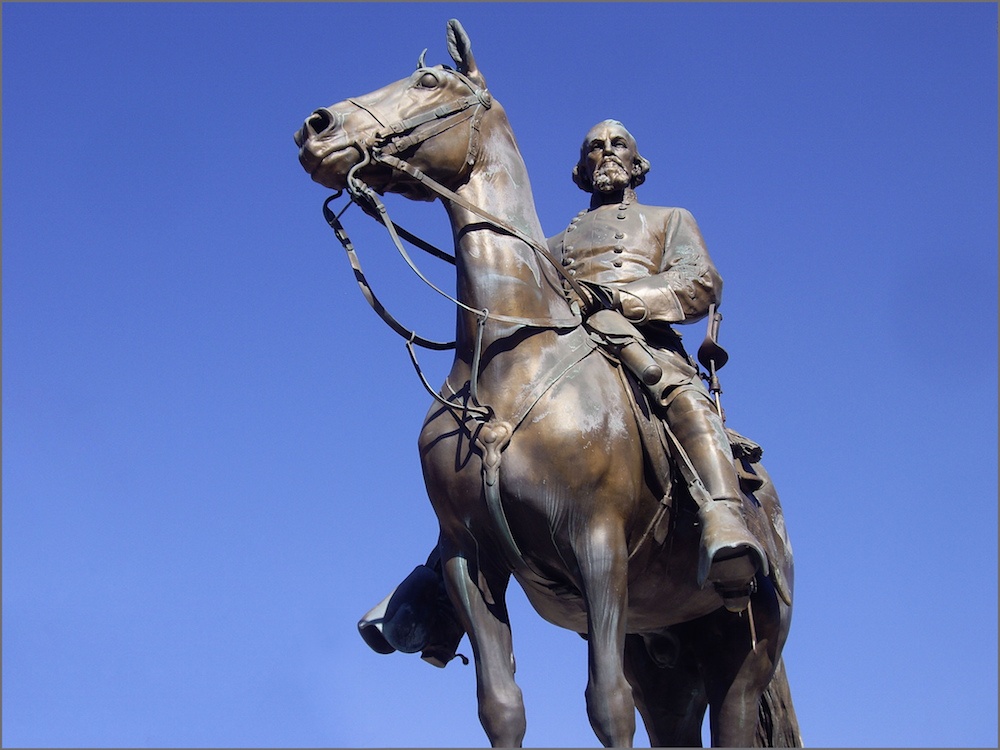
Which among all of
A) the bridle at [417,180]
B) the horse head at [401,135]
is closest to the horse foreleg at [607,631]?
the bridle at [417,180]

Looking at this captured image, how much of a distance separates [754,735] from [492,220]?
468 cm

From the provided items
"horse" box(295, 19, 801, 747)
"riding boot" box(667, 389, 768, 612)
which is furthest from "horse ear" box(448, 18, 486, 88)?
"riding boot" box(667, 389, 768, 612)

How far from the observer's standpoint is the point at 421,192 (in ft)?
35.4

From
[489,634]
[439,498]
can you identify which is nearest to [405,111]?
[439,498]

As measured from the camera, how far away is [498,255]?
416 inches

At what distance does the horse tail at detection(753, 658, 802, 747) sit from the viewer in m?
12.5

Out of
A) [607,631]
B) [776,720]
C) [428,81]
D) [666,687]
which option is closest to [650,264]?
[428,81]

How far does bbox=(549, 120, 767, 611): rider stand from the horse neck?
421 mm

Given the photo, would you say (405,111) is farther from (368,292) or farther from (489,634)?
(489,634)

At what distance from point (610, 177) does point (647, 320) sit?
169cm

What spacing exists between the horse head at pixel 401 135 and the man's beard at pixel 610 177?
1638mm

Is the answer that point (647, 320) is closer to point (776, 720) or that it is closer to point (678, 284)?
point (678, 284)

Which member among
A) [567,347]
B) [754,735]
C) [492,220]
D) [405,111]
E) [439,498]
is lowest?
[754,735]

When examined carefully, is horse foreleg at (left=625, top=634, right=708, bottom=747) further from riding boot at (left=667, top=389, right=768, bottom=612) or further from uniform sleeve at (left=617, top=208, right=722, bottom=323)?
uniform sleeve at (left=617, top=208, right=722, bottom=323)
